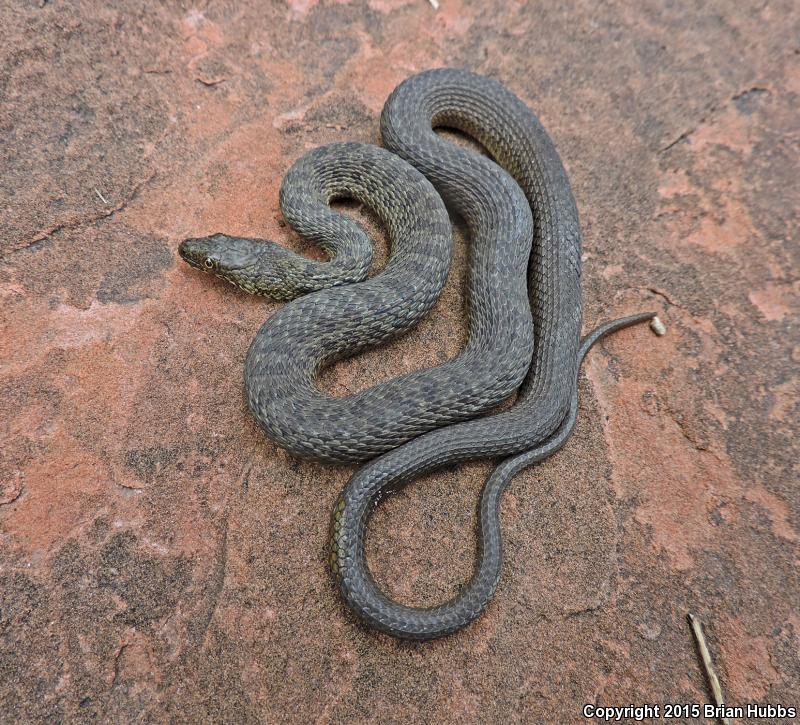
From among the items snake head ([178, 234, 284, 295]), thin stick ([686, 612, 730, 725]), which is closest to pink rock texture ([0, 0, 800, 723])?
thin stick ([686, 612, 730, 725])

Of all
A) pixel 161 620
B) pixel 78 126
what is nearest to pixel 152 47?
pixel 78 126

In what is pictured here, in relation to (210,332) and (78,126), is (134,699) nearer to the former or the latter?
(210,332)

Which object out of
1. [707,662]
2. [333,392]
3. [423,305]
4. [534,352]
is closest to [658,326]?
[534,352]

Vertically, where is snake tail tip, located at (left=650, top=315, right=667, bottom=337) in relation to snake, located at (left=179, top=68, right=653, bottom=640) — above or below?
below

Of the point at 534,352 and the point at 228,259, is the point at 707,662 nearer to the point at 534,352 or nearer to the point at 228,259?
the point at 534,352

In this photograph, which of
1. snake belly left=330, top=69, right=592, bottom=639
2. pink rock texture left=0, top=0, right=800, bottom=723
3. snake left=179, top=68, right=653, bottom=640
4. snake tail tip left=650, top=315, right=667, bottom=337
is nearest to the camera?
pink rock texture left=0, top=0, right=800, bottom=723

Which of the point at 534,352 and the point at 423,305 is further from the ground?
the point at 423,305

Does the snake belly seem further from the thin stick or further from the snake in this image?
the thin stick
